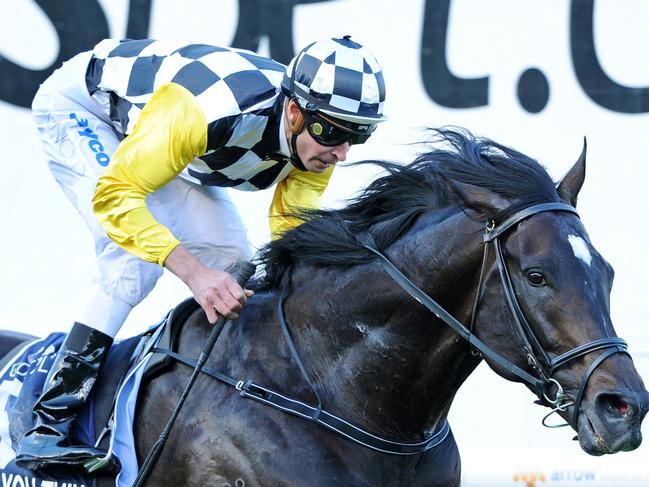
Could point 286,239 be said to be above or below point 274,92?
below

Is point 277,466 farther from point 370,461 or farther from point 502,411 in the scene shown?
point 502,411

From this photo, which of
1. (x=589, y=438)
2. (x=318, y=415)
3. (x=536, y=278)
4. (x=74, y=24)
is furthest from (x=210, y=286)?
(x=74, y=24)

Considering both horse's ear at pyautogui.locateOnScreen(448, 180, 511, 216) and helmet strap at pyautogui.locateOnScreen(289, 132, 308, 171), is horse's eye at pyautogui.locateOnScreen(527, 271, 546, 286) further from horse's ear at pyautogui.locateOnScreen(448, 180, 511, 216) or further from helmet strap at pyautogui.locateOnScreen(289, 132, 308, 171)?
helmet strap at pyautogui.locateOnScreen(289, 132, 308, 171)

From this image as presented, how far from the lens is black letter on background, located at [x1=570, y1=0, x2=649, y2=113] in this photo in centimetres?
523

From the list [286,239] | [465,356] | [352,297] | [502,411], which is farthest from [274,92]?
[502,411]

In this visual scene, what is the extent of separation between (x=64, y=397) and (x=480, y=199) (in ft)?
4.27

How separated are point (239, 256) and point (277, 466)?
2.83 ft

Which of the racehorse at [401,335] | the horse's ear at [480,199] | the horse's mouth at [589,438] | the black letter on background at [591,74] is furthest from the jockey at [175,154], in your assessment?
the black letter on background at [591,74]

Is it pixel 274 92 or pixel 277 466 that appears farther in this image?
pixel 274 92

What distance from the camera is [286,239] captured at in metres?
3.00

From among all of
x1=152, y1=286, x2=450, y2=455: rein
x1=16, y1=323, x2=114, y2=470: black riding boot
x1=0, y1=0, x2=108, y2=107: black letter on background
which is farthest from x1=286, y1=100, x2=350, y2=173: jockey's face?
x1=0, y1=0, x2=108, y2=107: black letter on background

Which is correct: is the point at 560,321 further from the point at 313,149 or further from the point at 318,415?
the point at 313,149

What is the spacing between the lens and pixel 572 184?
2.68 metres

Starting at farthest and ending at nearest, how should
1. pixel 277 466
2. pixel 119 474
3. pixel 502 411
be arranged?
pixel 502 411
pixel 119 474
pixel 277 466
